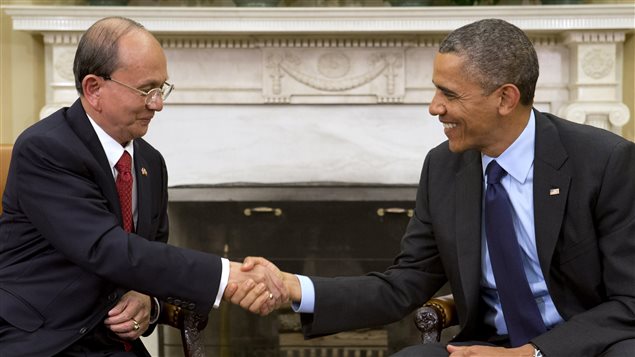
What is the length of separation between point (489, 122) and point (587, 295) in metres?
0.49

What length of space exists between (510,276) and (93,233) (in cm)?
103

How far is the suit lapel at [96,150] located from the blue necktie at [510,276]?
3.14 ft

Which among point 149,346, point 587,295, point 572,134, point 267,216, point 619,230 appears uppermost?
point 572,134

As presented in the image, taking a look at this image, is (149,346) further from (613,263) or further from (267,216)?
(613,263)

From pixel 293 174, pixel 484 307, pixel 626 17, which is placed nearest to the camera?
pixel 484 307

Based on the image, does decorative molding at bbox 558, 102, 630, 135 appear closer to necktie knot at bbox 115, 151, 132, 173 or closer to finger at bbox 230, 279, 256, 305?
finger at bbox 230, 279, 256, 305

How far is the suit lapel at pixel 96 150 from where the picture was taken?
237cm

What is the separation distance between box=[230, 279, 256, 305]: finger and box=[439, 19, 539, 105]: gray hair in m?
0.81

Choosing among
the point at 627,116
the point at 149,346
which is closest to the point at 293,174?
the point at 149,346

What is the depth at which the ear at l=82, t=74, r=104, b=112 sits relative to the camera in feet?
7.85

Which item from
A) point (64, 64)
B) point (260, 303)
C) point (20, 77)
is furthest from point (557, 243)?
point (20, 77)

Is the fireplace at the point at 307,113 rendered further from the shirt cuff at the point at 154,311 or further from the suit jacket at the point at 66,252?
the suit jacket at the point at 66,252

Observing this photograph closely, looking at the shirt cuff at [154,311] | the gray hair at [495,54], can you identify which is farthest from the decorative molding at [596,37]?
the shirt cuff at [154,311]

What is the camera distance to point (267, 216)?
15.2ft
